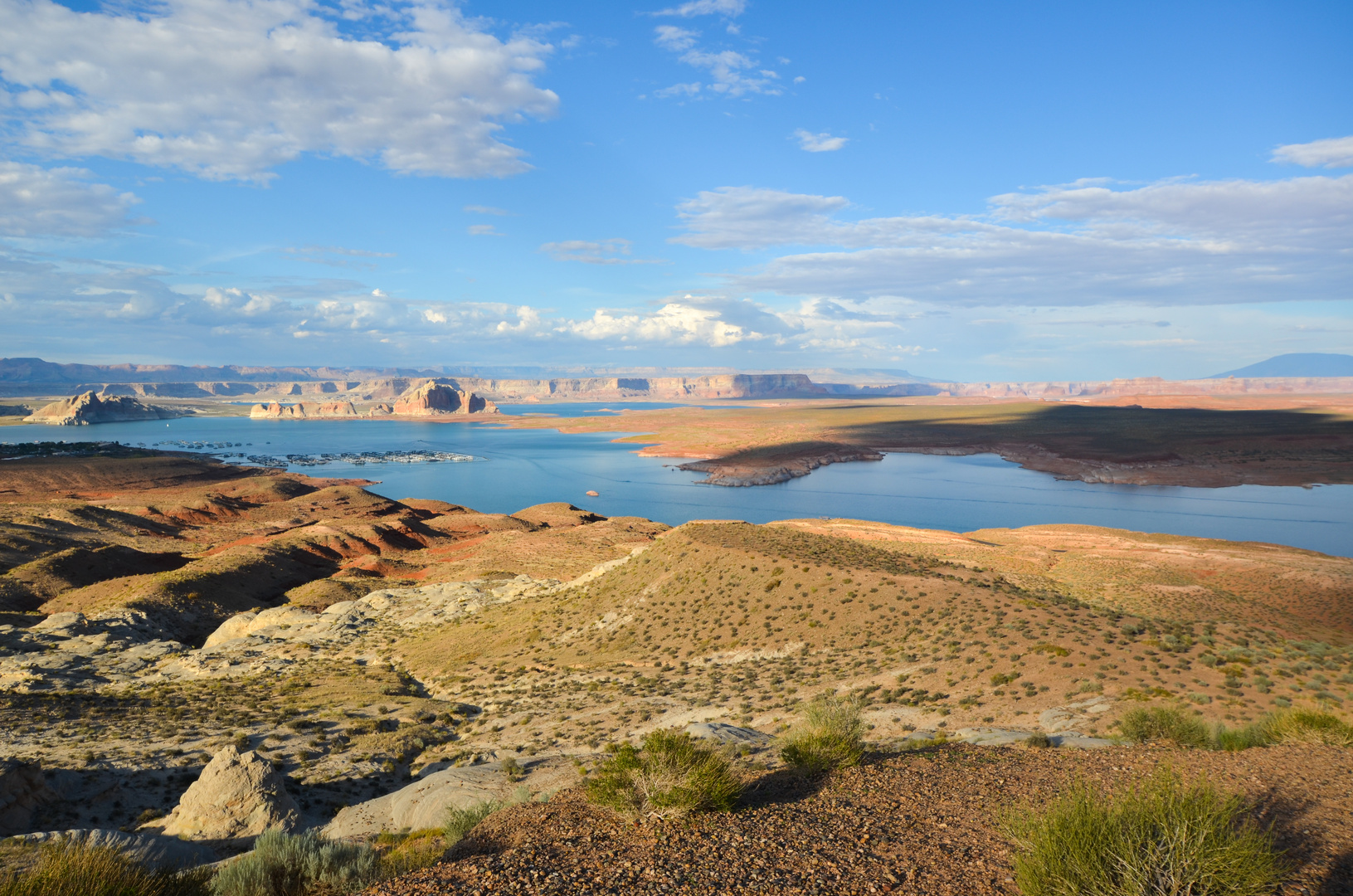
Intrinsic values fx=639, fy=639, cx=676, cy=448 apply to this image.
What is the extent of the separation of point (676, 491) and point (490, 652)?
6860 cm

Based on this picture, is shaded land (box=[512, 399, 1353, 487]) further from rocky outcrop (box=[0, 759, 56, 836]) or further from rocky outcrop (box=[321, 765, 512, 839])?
rocky outcrop (box=[0, 759, 56, 836])

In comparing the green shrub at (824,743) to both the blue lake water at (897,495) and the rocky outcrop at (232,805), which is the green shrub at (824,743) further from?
the blue lake water at (897,495)

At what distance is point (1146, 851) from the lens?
17.9ft

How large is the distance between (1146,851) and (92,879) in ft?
31.5

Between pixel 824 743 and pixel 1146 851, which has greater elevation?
pixel 1146 851

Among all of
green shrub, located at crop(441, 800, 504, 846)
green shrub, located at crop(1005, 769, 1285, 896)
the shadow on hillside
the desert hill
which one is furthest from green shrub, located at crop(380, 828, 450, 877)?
the shadow on hillside

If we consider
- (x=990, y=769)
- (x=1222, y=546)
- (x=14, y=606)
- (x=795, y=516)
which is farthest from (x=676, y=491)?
(x=990, y=769)

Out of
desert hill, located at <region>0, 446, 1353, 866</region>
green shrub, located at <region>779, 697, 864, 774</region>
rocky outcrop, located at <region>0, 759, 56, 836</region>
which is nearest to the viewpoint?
green shrub, located at <region>779, 697, 864, 774</region>

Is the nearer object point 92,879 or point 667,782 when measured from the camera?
point 92,879

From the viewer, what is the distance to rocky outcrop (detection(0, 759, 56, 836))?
11266 mm

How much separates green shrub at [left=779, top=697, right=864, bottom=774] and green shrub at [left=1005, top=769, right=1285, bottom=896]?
11.9 feet

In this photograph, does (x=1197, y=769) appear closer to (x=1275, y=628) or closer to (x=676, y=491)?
(x=1275, y=628)

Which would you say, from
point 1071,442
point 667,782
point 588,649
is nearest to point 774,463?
point 1071,442

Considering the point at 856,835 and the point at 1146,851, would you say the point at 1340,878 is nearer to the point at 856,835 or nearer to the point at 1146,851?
the point at 1146,851
